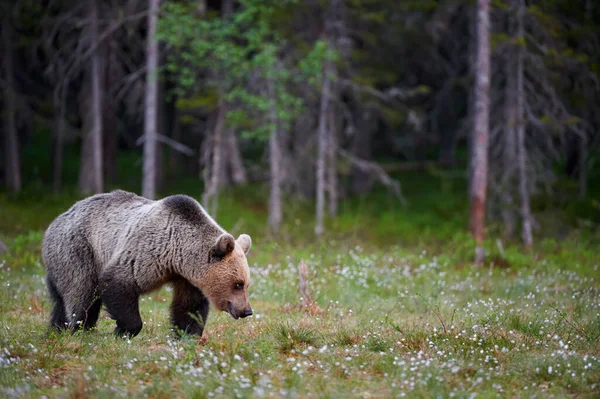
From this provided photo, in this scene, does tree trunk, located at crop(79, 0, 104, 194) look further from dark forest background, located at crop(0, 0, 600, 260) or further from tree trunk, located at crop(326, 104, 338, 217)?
tree trunk, located at crop(326, 104, 338, 217)

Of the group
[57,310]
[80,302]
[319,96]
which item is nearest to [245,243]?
[80,302]

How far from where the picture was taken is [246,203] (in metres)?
23.6

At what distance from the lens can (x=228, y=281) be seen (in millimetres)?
7242

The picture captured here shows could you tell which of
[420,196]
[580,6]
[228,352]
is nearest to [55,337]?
[228,352]

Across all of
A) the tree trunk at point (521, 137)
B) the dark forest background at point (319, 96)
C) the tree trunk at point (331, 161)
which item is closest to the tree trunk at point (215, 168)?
the dark forest background at point (319, 96)

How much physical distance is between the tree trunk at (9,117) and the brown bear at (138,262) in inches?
691

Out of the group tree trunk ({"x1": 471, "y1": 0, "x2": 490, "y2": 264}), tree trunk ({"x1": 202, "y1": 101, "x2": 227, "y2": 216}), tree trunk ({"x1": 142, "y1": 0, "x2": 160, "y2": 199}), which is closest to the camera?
tree trunk ({"x1": 471, "y1": 0, "x2": 490, "y2": 264})

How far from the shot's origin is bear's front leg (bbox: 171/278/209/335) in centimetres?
774

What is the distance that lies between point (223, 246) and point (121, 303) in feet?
4.68

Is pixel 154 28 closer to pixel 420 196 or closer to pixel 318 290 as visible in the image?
pixel 318 290

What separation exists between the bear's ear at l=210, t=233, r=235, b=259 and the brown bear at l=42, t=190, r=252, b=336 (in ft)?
0.04

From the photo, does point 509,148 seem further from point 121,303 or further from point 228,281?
point 121,303

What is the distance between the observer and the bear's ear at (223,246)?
276 inches

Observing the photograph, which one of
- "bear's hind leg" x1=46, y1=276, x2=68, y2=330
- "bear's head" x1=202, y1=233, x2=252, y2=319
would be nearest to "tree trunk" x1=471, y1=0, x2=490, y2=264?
"bear's head" x1=202, y1=233, x2=252, y2=319
